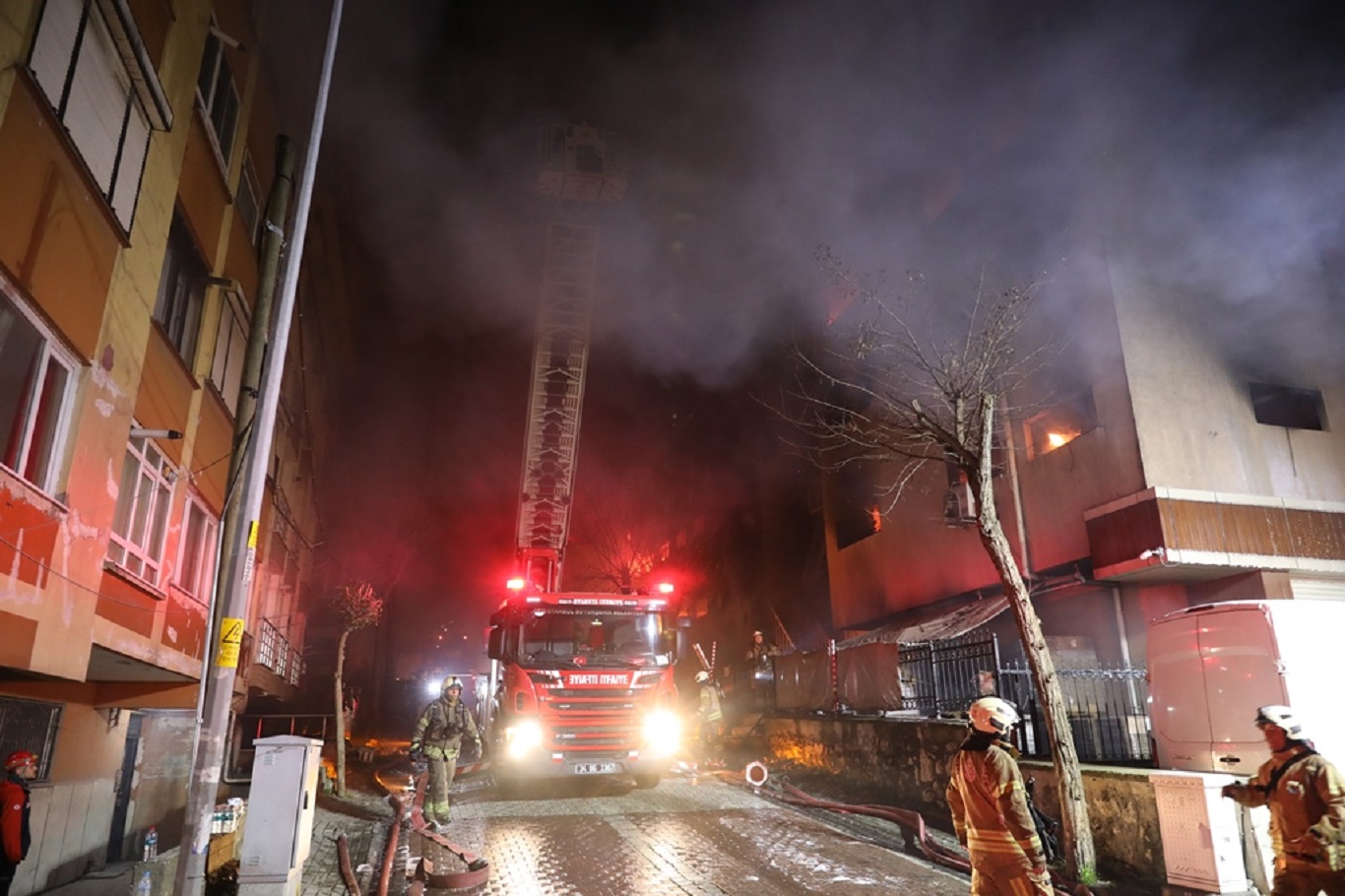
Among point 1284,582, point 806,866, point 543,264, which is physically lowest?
point 806,866

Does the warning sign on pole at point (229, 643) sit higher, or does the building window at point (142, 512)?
the building window at point (142, 512)

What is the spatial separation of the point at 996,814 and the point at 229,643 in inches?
195

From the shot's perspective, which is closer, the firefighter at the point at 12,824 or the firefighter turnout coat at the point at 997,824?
the firefighter turnout coat at the point at 997,824

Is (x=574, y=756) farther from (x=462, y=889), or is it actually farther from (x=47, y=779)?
(x=47, y=779)

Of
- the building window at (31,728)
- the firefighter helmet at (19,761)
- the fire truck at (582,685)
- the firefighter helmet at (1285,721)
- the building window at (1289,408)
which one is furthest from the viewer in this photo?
the building window at (1289,408)

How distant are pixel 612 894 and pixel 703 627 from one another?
73.9 ft

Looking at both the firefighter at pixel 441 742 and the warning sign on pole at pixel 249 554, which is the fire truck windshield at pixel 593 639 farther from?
the warning sign on pole at pixel 249 554

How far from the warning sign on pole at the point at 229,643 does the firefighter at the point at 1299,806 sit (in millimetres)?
6517

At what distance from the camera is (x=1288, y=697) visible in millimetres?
6598

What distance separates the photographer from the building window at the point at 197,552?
1038 centimetres

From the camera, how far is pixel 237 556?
5.61m

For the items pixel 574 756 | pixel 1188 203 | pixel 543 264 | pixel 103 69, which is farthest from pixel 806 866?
pixel 543 264

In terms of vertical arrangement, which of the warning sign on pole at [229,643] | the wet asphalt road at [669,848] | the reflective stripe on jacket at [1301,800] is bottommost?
A: the wet asphalt road at [669,848]

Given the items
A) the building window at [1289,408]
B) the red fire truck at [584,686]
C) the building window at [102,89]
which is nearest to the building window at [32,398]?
the building window at [102,89]
